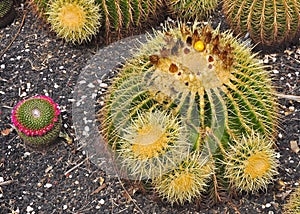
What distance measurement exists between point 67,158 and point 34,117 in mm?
324

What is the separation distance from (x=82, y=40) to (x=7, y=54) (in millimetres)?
509

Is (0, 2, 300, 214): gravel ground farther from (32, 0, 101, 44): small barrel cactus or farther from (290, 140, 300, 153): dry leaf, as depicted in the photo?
(32, 0, 101, 44): small barrel cactus

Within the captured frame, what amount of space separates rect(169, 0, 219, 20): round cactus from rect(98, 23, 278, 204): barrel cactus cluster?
104 centimetres

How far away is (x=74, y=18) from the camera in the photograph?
3445 mm

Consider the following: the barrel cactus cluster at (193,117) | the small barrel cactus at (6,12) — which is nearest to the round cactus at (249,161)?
the barrel cactus cluster at (193,117)

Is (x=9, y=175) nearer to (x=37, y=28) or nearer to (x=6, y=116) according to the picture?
(x=6, y=116)

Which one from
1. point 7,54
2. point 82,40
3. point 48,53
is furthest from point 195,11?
point 7,54

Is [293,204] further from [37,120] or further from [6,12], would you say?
[6,12]

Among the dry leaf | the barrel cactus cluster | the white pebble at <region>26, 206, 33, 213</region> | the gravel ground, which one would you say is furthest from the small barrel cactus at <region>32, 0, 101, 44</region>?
the dry leaf

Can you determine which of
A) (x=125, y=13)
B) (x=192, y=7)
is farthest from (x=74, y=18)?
(x=192, y=7)

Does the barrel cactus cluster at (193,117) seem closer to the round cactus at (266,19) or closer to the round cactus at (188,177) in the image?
the round cactus at (188,177)

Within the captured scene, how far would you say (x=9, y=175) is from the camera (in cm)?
318

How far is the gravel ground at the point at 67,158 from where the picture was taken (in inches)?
117

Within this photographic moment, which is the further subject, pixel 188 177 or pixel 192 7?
pixel 192 7
